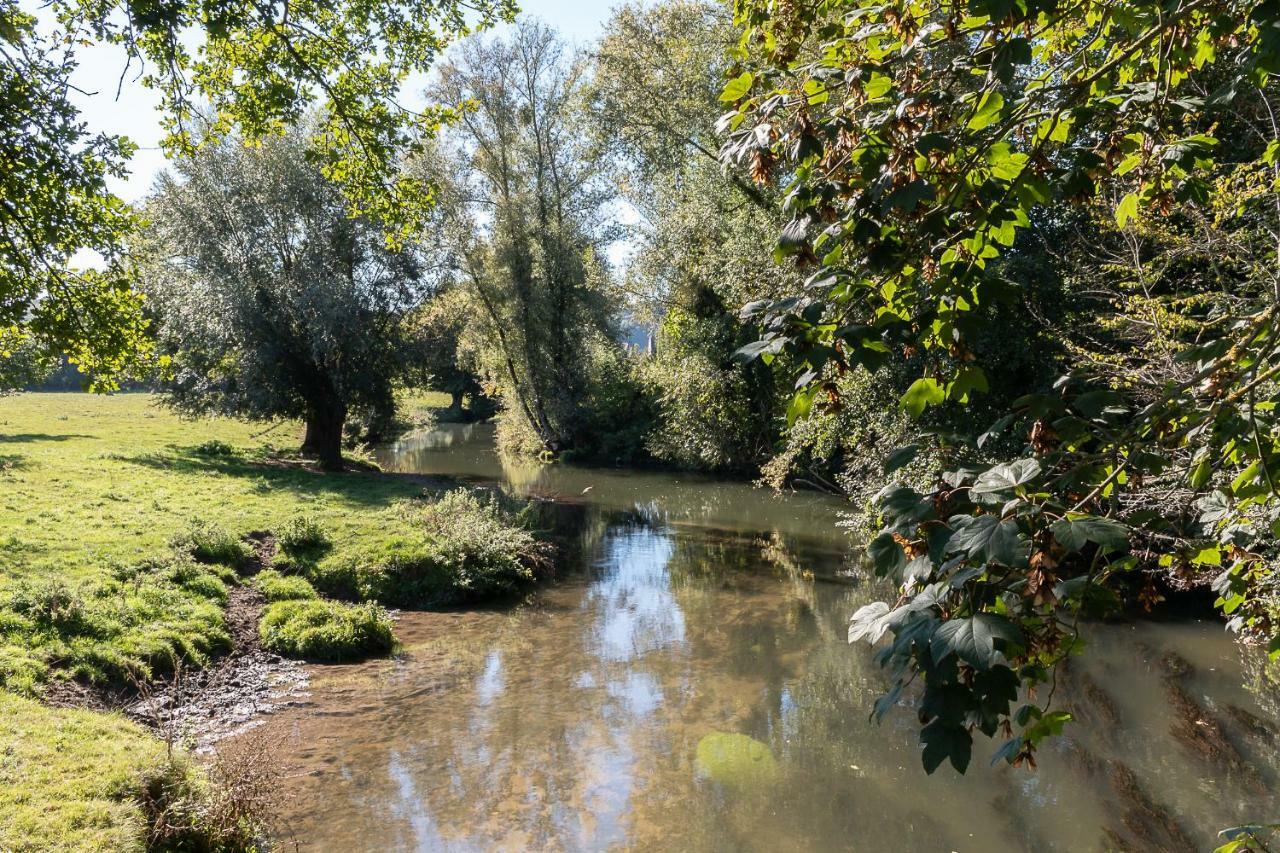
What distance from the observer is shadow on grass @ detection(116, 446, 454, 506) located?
20406 millimetres

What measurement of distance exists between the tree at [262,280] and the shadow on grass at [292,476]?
1.52 metres

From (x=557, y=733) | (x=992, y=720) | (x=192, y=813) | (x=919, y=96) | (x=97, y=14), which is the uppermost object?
(x=97, y=14)

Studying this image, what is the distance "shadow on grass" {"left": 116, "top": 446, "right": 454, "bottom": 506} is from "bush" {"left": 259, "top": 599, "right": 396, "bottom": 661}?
7120mm

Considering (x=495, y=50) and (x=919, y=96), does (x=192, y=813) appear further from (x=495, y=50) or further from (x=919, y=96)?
(x=495, y=50)

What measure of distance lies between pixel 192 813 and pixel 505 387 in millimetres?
28933

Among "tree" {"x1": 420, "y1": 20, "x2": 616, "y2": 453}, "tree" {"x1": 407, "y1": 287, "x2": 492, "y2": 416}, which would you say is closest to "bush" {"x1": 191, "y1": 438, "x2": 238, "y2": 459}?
"tree" {"x1": 407, "y1": 287, "x2": 492, "y2": 416}

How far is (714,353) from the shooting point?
22.5m

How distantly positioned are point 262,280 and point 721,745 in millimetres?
19670

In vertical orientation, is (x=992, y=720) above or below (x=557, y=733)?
above

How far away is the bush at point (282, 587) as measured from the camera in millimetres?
12820

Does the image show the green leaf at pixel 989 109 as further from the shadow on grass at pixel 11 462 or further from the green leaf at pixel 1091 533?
the shadow on grass at pixel 11 462

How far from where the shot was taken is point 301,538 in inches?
581

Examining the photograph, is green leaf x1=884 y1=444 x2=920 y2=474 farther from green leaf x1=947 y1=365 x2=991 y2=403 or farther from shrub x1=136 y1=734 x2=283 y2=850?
shrub x1=136 y1=734 x2=283 y2=850

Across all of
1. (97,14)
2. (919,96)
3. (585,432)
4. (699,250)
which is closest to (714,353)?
(699,250)
